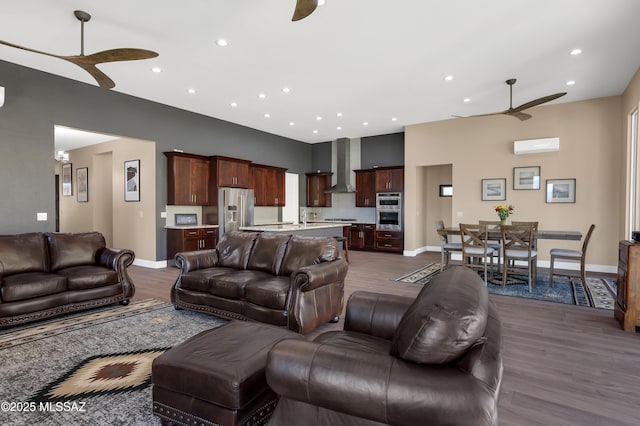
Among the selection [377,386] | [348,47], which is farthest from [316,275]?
[348,47]

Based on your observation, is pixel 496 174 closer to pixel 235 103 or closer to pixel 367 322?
pixel 235 103

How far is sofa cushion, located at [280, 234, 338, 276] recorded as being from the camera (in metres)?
3.55

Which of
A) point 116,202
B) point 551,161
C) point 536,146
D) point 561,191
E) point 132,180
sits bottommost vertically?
point 116,202

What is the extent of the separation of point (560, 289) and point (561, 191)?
2590mm

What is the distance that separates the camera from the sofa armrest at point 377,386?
3.52 feet

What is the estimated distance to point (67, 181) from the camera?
979 centimetres

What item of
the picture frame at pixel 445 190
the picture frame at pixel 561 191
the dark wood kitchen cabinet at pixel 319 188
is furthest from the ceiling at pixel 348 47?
the dark wood kitchen cabinet at pixel 319 188

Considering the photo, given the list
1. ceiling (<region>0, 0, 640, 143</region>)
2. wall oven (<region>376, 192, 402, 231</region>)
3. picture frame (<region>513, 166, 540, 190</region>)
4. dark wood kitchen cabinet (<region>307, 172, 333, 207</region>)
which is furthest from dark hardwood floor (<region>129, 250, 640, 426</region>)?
dark wood kitchen cabinet (<region>307, 172, 333, 207</region>)

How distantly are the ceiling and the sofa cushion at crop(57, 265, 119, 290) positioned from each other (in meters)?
2.83

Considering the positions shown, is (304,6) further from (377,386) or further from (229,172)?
(229,172)

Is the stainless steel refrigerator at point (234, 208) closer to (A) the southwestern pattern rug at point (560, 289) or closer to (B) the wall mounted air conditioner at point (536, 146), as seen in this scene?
(A) the southwestern pattern rug at point (560, 289)

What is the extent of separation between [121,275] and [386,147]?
7393 millimetres

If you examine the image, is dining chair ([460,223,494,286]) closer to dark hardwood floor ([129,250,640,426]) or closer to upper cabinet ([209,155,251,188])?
dark hardwood floor ([129,250,640,426])

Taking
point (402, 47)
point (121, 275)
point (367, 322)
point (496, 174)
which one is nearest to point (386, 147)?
point (496, 174)
